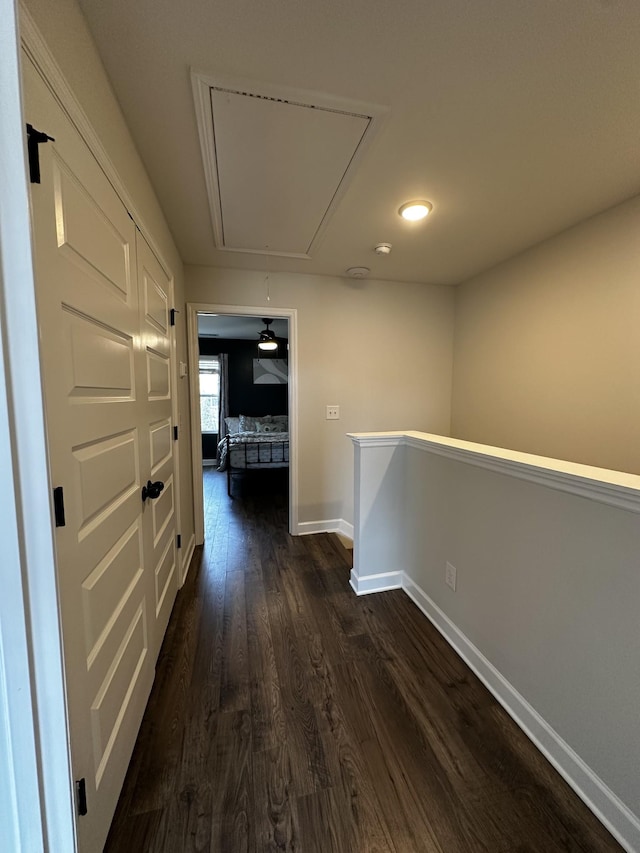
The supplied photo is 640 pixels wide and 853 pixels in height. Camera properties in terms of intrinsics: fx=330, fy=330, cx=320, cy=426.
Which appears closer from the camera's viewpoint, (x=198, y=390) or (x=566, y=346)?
(x=566, y=346)

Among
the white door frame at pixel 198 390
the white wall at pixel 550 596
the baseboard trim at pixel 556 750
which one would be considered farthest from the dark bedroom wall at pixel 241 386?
the baseboard trim at pixel 556 750

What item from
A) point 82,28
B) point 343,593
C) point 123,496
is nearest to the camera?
point 82,28

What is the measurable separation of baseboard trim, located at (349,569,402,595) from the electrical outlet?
0.51 metres

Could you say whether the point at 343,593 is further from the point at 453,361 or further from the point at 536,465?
the point at 453,361

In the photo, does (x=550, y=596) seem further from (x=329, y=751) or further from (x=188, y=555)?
(x=188, y=555)

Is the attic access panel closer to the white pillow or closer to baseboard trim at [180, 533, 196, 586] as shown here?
baseboard trim at [180, 533, 196, 586]

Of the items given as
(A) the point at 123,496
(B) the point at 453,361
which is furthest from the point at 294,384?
(A) the point at 123,496

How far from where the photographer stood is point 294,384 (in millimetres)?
2986

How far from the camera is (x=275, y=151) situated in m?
1.49

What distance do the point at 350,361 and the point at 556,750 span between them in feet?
8.85

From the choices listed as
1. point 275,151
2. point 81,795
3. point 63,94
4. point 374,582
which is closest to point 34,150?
point 63,94

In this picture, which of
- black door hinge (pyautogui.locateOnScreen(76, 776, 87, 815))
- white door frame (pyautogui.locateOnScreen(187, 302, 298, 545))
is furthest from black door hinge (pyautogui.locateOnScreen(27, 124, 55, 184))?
white door frame (pyautogui.locateOnScreen(187, 302, 298, 545))

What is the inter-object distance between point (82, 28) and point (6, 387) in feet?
3.78

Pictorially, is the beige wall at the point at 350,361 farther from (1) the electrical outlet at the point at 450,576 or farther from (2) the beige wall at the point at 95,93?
(1) the electrical outlet at the point at 450,576
